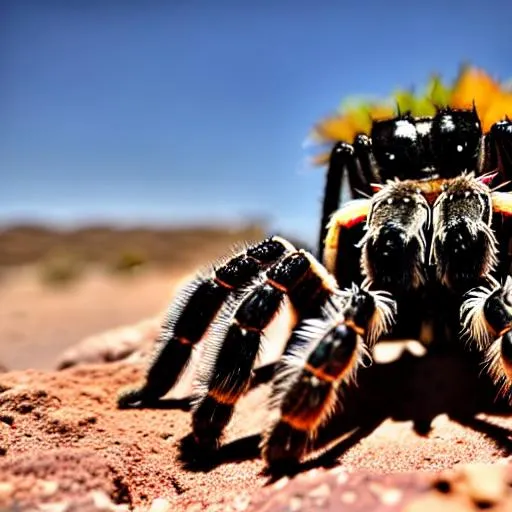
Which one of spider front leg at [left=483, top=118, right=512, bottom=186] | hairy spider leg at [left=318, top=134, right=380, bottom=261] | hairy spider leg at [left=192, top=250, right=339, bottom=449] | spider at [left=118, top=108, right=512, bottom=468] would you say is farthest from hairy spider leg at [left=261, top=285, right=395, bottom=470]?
spider front leg at [left=483, top=118, right=512, bottom=186]

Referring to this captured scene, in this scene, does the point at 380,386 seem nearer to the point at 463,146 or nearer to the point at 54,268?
the point at 463,146

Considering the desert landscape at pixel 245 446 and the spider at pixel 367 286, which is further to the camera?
the spider at pixel 367 286

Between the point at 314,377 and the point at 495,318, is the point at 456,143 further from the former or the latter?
the point at 314,377

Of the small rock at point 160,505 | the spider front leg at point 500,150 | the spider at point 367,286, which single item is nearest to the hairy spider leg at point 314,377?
the spider at point 367,286

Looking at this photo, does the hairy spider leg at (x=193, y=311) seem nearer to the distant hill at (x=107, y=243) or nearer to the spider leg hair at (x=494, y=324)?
the spider leg hair at (x=494, y=324)

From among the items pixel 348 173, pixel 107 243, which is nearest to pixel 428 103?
pixel 348 173

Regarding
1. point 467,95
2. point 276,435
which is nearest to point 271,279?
point 276,435
